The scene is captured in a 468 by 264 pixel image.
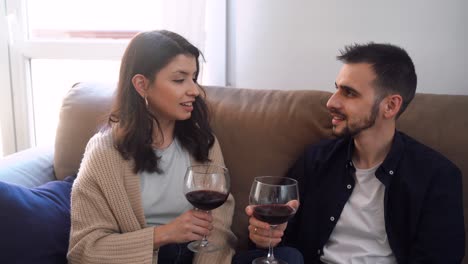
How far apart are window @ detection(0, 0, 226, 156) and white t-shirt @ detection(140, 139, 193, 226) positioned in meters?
0.74

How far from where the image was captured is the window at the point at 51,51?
90.9 inches

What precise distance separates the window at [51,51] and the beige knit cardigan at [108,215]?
2.81ft

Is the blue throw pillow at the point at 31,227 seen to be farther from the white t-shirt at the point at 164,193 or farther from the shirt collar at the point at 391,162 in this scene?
the shirt collar at the point at 391,162

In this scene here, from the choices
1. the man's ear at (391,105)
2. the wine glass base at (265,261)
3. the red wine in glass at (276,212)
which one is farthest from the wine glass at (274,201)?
the man's ear at (391,105)

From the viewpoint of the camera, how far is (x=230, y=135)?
160 centimetres

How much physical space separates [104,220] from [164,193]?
20 cm

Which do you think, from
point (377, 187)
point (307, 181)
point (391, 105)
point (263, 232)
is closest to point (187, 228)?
point (263, 232)

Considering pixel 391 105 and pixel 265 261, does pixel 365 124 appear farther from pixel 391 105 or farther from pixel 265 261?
pixel 265 261

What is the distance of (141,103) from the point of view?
1379 millimetres

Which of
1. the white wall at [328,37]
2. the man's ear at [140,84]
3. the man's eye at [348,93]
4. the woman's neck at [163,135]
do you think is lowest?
the woman's neck at [163,135]

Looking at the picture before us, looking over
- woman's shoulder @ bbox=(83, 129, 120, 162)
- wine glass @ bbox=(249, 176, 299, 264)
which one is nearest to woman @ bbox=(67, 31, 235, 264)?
woman's shoulder @ bbox=(83, 129, 120, 162)

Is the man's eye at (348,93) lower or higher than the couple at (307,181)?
higher

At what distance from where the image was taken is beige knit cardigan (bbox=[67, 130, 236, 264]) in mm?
1202

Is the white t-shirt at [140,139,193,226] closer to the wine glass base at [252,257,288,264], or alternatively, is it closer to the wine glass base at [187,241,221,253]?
the wine glass base at [187,241,221,253]
